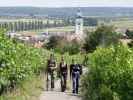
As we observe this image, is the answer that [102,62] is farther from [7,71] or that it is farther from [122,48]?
[7,71]

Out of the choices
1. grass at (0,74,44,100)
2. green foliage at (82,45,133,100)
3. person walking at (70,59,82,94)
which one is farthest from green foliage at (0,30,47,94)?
green foliage at (82,45,133,100)

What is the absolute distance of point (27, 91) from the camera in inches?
661

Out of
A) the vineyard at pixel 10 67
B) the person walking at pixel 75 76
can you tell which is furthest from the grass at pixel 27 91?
the person walking at pixel 75 76

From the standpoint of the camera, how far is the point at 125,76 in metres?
11.9

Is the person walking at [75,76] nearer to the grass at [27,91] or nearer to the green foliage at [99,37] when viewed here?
the grass at [27,91]

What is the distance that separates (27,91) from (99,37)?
48.0m

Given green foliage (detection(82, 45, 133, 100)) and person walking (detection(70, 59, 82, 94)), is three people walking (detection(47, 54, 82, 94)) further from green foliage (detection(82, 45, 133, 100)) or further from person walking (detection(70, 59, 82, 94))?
green foliage (detection(82, 45, 133, 100))

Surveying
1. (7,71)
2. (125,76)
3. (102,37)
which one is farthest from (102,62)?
(102,37)

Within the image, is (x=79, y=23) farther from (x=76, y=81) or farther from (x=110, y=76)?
(x=110, y=76)

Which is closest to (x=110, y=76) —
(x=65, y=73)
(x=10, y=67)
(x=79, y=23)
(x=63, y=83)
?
(x=10, y=67)

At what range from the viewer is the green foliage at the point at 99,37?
61.8 m

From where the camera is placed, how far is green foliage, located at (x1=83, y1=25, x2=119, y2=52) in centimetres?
6178

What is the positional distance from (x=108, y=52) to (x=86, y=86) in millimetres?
957

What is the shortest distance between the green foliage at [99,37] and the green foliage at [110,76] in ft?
152
